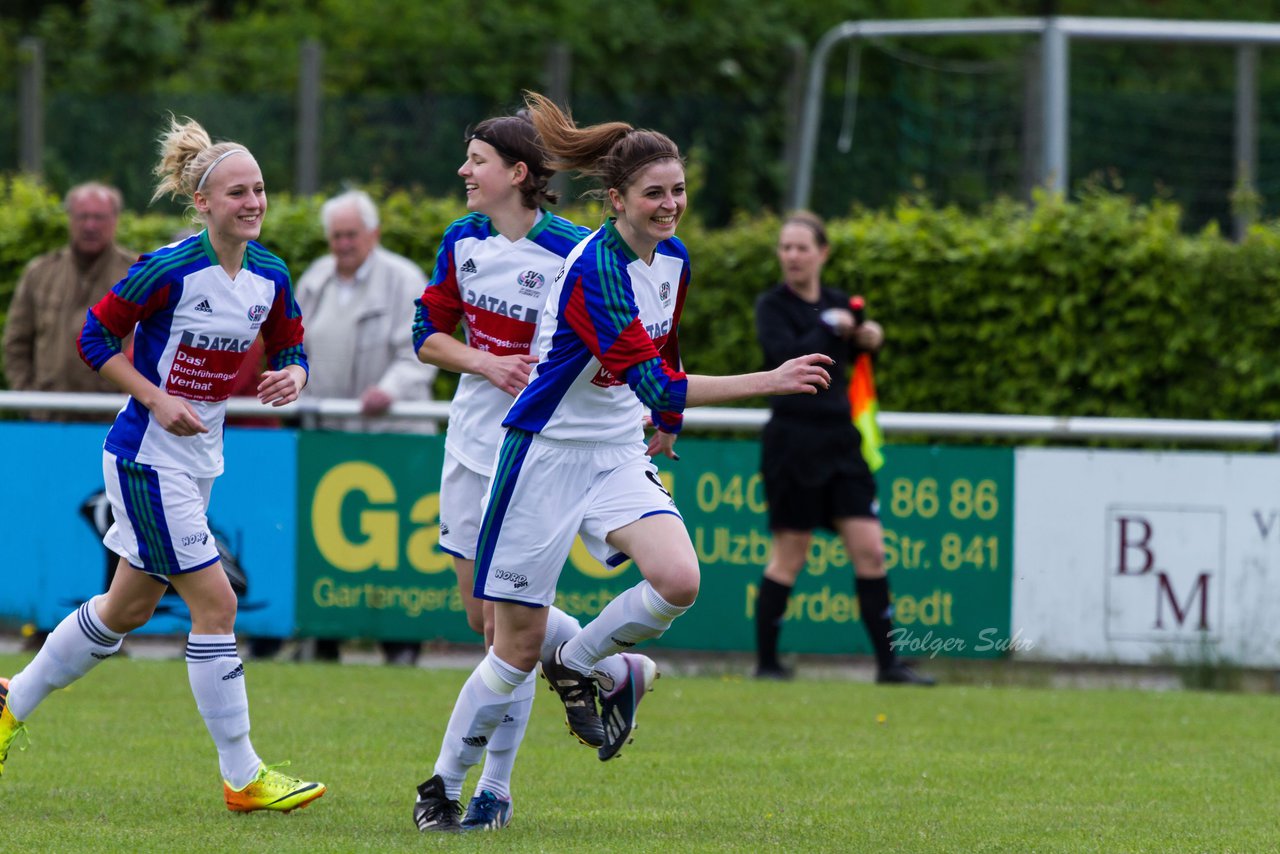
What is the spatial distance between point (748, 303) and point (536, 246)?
565 centimetres

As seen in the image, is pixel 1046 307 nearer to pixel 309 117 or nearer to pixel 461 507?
pixel 461 507

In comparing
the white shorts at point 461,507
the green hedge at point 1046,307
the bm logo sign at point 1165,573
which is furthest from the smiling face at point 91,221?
the bm logo sign at point 1165,573

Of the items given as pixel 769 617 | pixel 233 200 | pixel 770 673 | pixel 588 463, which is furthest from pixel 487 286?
pixel 770 673

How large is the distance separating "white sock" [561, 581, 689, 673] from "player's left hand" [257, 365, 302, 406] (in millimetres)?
1169

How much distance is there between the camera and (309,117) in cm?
1591

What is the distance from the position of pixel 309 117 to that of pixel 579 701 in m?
10.5

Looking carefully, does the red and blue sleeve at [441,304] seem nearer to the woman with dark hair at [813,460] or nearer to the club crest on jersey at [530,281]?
the club crest on jersey at [530,281]

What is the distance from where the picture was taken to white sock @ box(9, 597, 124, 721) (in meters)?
6.50

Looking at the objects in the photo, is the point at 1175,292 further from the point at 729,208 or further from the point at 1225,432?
the point at 729,208

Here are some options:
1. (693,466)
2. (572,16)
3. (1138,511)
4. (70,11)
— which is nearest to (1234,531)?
(1138,511)

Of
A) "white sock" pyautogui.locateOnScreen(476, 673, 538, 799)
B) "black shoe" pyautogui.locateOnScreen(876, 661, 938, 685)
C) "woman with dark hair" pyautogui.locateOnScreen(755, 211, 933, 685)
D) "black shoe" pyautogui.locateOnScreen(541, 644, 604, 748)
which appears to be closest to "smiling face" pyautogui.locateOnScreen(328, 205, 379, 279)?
"woman with dark hair" pyautogui.locateOnScreen(755, 211, 933, 685)

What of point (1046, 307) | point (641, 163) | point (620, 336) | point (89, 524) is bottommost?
point (89, 524)

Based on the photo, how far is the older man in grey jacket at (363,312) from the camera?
10773mm

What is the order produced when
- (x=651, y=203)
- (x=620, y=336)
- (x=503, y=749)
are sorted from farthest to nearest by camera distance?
(x=503, y=749)
(x=651, y=203)
(x=620, y=336)
